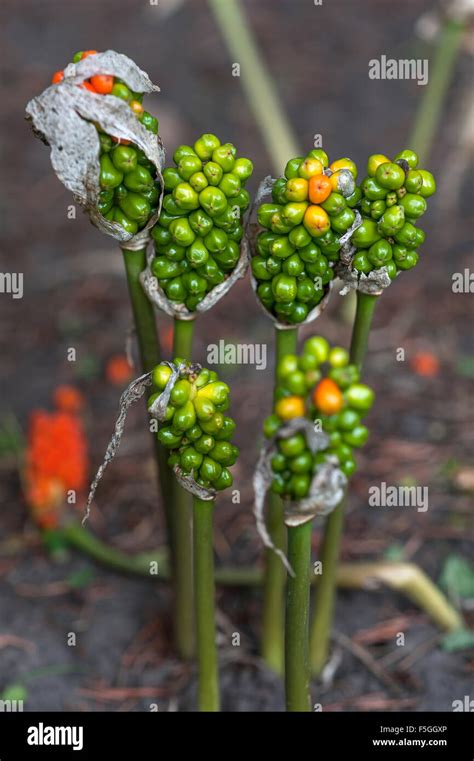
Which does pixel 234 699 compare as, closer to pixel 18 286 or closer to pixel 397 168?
pixel 397 168

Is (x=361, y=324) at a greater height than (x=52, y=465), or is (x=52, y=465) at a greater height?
(x=361, y=324)

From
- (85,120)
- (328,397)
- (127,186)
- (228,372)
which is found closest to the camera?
(328,397)

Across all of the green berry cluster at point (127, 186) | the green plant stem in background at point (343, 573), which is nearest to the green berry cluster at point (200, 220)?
→ the green berry cluster at point (127, 186)

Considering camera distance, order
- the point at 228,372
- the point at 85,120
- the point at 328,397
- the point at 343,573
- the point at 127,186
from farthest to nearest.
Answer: the point at 228,372, the point at 343,573, the point at 127,186, the point at 85,120, the point at 328,397

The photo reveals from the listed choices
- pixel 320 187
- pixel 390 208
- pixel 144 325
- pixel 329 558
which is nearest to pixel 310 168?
pixel 320 187

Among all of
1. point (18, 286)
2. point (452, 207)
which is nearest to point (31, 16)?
point (18, 286)

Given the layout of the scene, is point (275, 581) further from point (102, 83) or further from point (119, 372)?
point (119, 372)

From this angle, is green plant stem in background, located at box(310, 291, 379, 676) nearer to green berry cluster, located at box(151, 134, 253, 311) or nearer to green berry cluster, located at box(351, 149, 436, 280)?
green berry cluster, located at box(351, 149, 436, 280)
